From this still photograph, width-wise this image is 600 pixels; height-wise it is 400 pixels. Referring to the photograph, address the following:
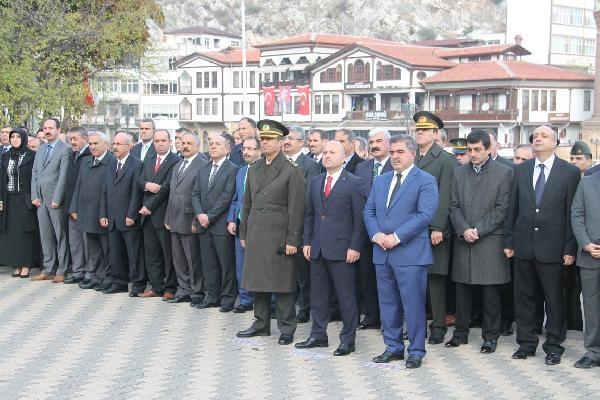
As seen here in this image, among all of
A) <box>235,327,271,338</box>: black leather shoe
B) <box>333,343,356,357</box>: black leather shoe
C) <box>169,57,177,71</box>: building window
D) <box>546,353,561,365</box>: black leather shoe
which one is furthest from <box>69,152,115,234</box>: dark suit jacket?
<box>169,57,177,71</box>: building window

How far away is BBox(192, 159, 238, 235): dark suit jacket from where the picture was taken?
9.84 m

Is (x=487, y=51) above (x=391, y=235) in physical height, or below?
above

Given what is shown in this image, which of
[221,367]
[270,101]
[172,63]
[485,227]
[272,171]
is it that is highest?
[172,63]

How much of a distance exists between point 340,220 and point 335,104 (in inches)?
2234

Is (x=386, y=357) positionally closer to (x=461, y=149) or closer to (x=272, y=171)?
(x=272, y=171)

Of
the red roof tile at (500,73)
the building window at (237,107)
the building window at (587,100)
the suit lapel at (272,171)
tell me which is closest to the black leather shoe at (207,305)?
the suit lapel at (272,171)

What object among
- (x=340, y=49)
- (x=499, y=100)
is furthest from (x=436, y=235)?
(x=340, y=49)

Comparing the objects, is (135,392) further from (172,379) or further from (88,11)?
(88,11)

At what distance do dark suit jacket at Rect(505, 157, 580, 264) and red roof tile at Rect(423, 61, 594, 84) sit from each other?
5017cm

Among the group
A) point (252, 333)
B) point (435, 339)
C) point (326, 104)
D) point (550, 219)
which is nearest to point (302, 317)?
point (252, 333)

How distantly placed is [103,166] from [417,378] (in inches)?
228

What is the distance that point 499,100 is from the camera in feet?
187

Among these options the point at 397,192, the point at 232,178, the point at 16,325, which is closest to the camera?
the point at 397,192

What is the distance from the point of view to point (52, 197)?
1176 centimetres
